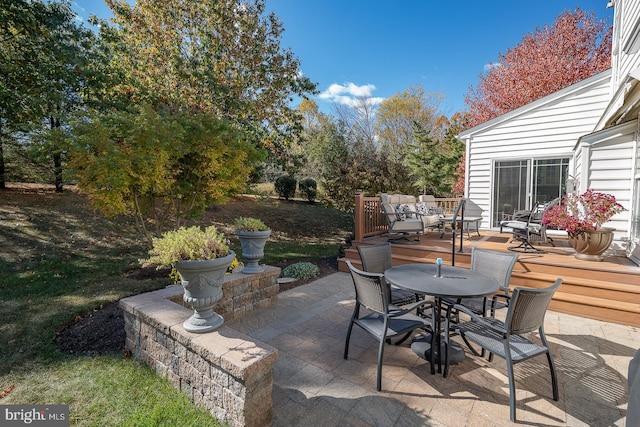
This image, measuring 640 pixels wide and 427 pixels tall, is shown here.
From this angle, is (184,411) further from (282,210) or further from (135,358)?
(282,210)

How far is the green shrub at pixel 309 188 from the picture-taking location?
15.4 meters

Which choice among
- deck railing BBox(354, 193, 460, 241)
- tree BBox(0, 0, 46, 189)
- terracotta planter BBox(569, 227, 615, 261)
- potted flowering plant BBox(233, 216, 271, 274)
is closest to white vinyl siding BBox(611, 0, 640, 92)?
terracotta planter BBox(569, 227, 615, 261)

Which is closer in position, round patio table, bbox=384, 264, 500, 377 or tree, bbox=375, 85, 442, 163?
round patio table, bbox=384, 264, 500, 377

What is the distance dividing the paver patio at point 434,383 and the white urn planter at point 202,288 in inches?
29.9

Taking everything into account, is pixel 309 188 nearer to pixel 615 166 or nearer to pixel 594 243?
pixel 615 166

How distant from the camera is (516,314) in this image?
2.11 m

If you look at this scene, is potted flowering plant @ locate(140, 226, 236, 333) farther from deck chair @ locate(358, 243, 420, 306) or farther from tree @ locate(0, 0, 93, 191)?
tree @ locate(0, 0, 93, 191)

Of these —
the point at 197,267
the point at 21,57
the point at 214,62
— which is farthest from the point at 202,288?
the point at 21,57

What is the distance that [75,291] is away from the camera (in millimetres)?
4273

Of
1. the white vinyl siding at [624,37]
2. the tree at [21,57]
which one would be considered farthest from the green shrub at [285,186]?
the white vinyl siding at [624,37]

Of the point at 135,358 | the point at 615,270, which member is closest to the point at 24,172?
the point at 135,358

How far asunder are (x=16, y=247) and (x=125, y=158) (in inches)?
168

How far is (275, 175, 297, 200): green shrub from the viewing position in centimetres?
1520

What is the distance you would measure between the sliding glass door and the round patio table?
203 inches
